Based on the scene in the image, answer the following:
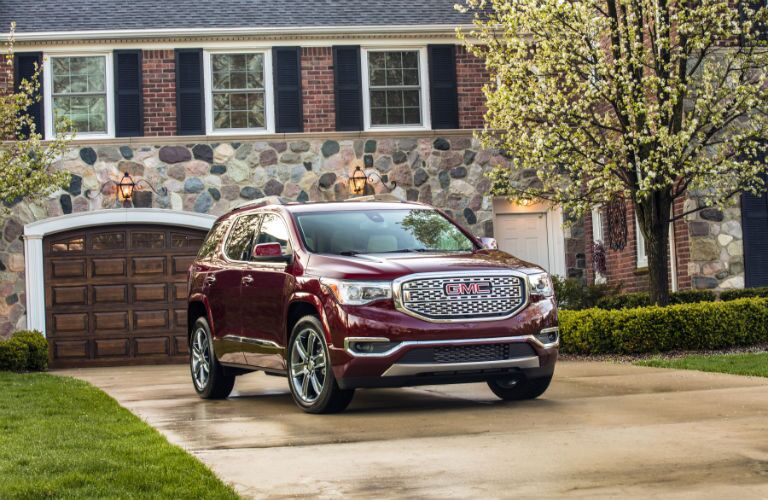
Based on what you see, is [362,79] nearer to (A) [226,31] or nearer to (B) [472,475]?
(A) [226,31]

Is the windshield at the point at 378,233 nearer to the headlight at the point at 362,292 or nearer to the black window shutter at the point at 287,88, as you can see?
the headlight at the point at 362,292

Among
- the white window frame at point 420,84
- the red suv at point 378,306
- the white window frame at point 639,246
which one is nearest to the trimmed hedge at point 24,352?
the white window frame at point 420,84

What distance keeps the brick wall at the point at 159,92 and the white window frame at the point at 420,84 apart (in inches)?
136

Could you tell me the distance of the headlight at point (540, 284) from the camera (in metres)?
9.70

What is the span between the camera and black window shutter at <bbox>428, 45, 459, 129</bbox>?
2202 centimetres

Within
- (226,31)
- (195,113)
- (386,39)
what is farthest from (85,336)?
(386,39)

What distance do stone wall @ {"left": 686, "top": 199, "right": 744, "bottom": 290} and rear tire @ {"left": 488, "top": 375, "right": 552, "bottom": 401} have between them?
30.2 feet

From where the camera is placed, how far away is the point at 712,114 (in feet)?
52.7

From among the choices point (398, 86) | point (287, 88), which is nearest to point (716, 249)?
point (398, 86)

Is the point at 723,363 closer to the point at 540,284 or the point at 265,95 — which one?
the point at 540,284

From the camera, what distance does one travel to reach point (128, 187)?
21.1 m

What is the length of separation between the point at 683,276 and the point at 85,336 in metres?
10.5

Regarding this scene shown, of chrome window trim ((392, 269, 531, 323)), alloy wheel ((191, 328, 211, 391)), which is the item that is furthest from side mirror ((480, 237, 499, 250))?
alloy wheel ((191, 328, 211, 391))

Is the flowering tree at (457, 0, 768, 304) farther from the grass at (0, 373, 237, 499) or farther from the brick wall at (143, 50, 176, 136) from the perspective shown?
the grass at (0, 373, 237, 499)
